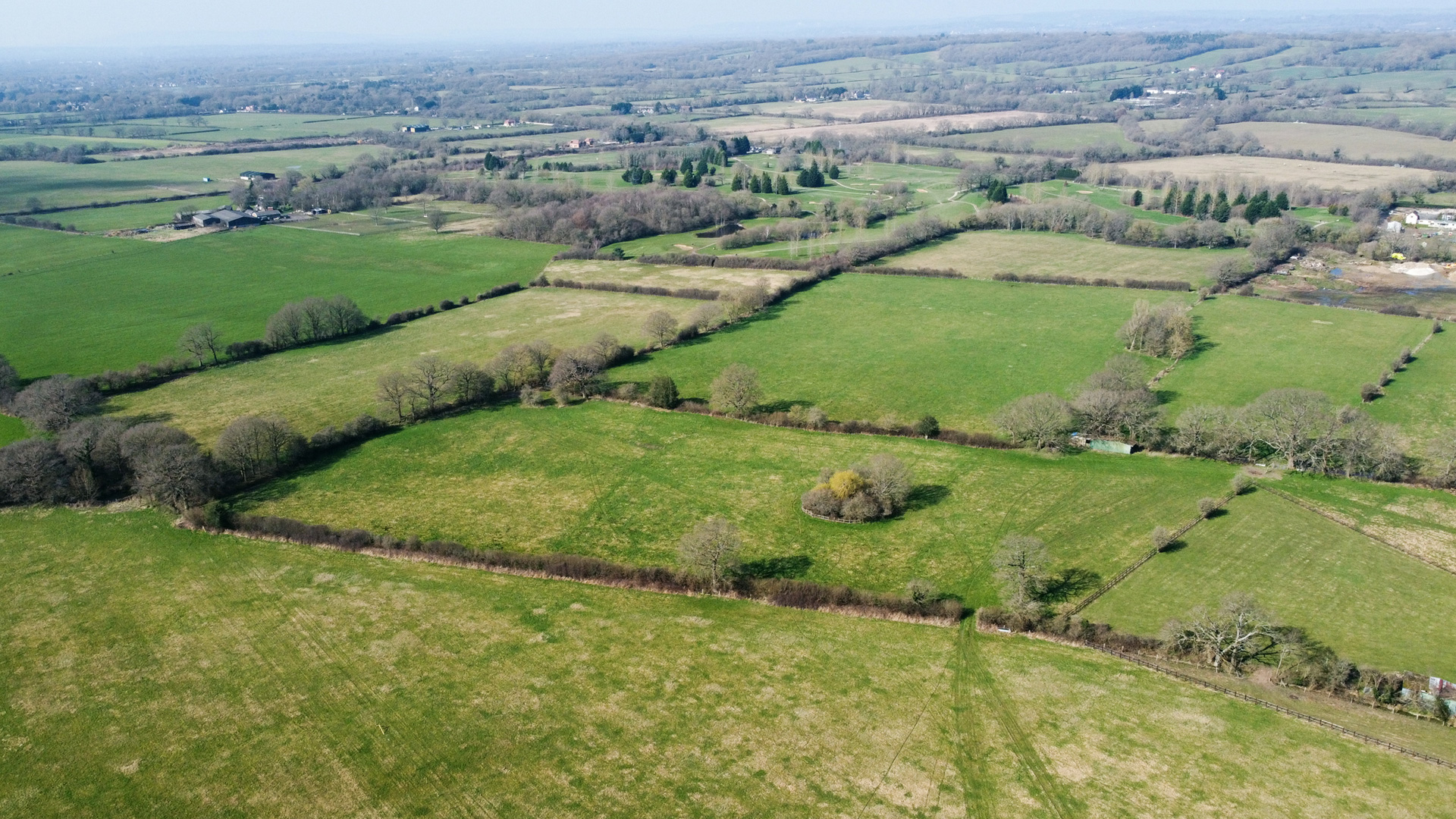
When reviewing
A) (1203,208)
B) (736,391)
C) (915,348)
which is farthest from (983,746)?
(1203,208)

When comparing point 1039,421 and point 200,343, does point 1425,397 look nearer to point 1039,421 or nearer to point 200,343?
point 1039,421

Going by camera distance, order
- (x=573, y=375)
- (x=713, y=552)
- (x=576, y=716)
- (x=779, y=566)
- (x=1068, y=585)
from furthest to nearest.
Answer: (x=573, y=375)
(x=779, y=566)
(x=1068, y=585)
(x=713, y=552)
(x=576, y=716)

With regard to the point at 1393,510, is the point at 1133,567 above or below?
below

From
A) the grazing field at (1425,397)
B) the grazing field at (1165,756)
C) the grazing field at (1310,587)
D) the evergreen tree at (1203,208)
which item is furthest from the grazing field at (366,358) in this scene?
the evergreen tree at (1203,208)

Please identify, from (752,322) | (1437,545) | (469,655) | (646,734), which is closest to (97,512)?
(469,655)

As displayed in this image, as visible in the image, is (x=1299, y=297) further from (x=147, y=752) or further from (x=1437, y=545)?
(x=147, y=752)

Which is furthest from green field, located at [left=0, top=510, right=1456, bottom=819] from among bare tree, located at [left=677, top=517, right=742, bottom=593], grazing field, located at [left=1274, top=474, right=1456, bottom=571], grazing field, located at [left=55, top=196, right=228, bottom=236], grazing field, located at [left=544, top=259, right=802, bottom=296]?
grazing field, located at [left=55, top=196, right=228, bottom=236]
